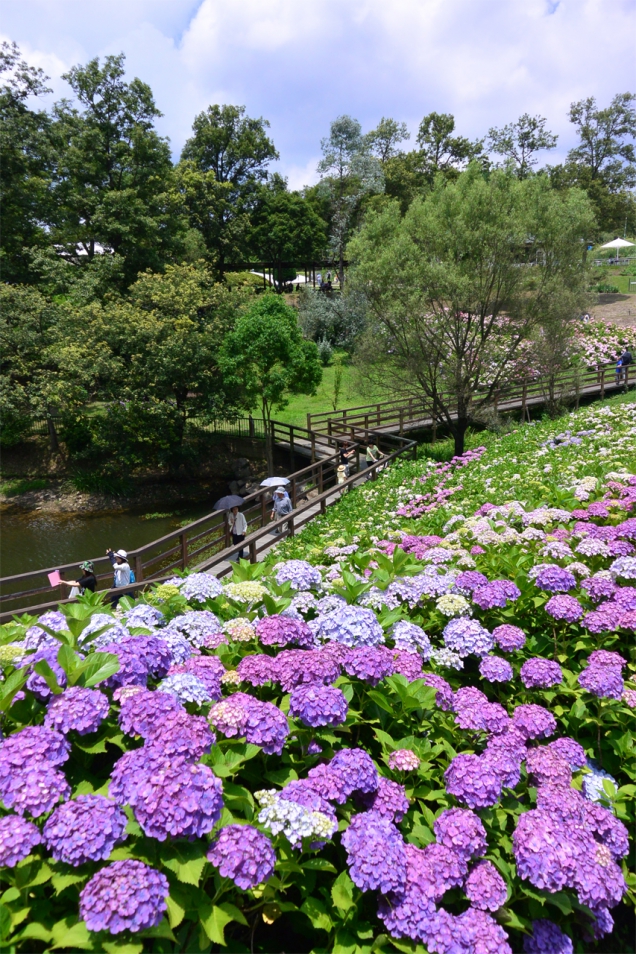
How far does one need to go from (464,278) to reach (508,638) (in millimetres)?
11978

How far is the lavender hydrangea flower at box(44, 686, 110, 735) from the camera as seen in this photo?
1.89m

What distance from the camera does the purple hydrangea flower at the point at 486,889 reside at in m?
1.84

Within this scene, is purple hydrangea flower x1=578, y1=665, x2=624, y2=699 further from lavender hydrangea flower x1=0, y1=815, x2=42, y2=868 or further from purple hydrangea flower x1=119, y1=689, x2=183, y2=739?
lavender hydrangea flower x1=0, y1=815, x2=42, y2=868

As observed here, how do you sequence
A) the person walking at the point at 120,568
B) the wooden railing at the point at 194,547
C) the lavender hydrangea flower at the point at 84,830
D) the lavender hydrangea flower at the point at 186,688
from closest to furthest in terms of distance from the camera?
the lavender hydrangea flower at the point at 84,830 < the lavender hydrangea flower at the point at 186,688 < the wooden railing at the point at 194,547 < the person walking at the point at 120,568

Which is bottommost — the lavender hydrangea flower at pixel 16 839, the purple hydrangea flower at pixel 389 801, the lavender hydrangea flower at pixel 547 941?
the lavender hydrangea flower at pixel 547 941

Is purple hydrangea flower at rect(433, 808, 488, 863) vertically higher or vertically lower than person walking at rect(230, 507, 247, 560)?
higher

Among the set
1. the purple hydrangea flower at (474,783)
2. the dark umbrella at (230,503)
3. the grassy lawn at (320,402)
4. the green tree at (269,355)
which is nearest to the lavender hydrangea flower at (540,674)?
the purple hydrangea flower at (474,783)

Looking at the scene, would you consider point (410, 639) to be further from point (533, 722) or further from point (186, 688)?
point (186, 688)

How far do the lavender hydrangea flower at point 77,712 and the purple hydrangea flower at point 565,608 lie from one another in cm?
213

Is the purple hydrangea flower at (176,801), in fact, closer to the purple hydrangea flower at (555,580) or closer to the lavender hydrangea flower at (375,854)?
the lavender hydrangea flower at (375,854)

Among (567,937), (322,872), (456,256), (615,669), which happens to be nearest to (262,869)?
(322,872)

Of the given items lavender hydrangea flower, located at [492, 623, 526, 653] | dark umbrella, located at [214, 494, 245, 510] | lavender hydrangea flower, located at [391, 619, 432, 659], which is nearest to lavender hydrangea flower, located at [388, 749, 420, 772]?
lavender hydrangea flower, located at [391, 619, 432, 659]

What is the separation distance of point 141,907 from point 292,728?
82 centimetres

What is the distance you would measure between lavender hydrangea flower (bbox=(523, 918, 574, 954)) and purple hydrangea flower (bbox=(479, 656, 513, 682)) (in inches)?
37.4
